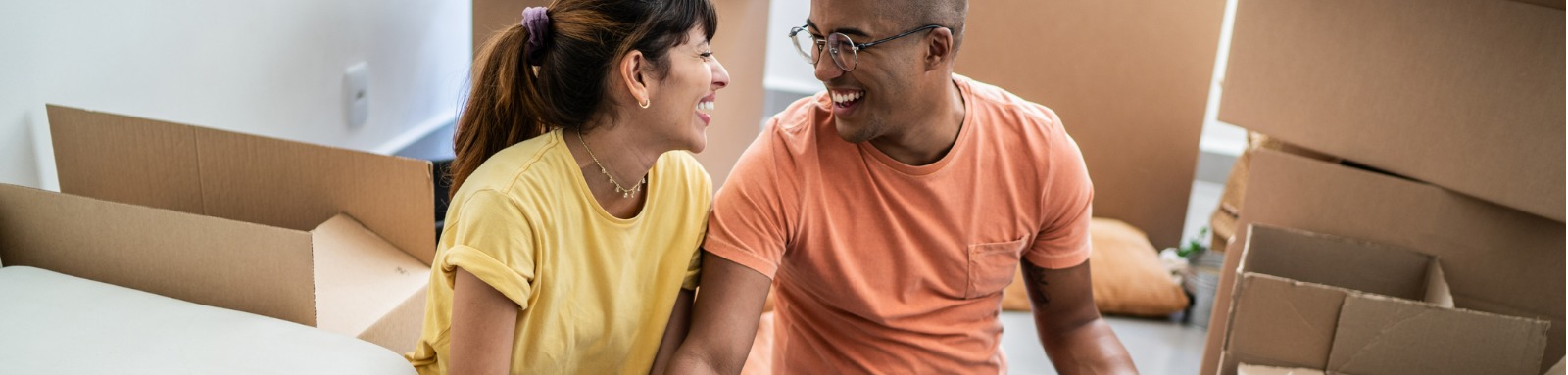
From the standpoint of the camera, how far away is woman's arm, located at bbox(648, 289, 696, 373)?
1275 mm

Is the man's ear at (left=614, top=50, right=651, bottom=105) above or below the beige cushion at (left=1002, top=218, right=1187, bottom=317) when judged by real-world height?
above

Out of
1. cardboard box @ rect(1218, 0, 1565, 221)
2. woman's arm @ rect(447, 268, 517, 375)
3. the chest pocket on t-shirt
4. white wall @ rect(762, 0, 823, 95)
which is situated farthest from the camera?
white wall @ rect(762, 0, 823, 95)

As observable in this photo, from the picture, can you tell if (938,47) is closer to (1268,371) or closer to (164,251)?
(1268,371)

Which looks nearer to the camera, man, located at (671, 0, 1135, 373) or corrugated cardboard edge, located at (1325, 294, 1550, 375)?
man, located at (671, 0, 1135, 373)

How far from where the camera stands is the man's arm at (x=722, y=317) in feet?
4.13

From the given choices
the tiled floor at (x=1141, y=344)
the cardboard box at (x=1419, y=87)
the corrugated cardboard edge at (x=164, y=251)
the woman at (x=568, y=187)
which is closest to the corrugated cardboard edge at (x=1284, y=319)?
the cardboard box at (x=1419, y=87)

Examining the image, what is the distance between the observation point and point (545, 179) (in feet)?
3.60

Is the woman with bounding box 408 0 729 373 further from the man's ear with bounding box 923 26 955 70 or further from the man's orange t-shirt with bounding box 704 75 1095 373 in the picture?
the man's ear with bounding box 923 26 955 70

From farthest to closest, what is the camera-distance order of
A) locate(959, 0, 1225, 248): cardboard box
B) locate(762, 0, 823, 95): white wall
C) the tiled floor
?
locate(762, 0, 823, 95): white wall, locate(959, 0, 1225, 248): cardboard box, the tiled floor

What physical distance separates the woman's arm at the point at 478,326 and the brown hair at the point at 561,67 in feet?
0.58

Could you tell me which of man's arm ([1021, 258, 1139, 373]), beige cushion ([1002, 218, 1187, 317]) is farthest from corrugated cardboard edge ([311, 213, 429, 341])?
beige cushion ([1002, 218, 1187, 317])

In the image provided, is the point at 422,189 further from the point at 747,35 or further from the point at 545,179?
the point at 747,35

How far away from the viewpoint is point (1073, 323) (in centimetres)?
151

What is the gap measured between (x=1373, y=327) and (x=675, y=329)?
38.9 inches
